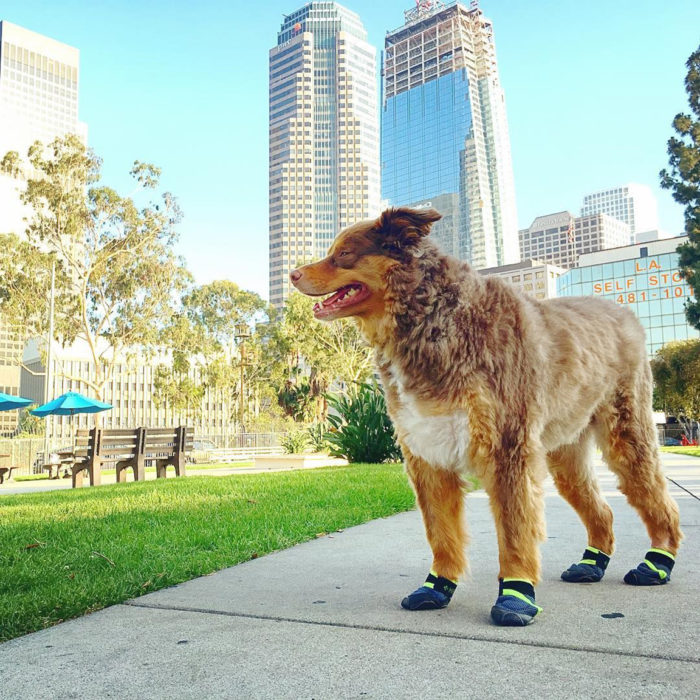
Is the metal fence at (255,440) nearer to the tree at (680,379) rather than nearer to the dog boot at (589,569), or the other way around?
the tree at (680,379)

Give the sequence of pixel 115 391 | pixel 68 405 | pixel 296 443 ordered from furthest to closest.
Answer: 1. pixel 115 391
2. pixel 68 405
3. pixel 296 443

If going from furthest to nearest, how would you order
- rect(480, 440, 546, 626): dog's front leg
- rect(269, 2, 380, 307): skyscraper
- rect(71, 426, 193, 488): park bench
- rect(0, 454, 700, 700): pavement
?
1. rect(269, 2, 380, 307): skyscraper
2. rect(71, 426, 193, 488): park bench
3. rect(480, 440, 546, 626): dog's front leg
4. rect(0, 454, 700, 700): pavement

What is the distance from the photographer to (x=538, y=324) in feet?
10.8

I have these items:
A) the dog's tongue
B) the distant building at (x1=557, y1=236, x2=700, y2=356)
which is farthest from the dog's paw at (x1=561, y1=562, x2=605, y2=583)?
the distant building at (x1=557, y1=236, x2=700, y2=356)

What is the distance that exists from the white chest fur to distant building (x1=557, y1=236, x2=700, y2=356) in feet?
267

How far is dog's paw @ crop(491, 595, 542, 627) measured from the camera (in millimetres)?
2730

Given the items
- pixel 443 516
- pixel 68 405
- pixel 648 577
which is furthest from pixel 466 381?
pixel 68 405

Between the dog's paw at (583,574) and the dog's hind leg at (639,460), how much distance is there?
33 centimetres

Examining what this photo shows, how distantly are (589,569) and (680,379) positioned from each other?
45129 mm

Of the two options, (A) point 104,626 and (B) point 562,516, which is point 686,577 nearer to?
(B) point 562,516

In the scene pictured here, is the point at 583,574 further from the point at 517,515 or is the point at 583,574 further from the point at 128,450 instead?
the point at 128,450

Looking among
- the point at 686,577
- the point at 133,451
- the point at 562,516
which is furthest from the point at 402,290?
the point at 133,451

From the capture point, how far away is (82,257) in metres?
35.8

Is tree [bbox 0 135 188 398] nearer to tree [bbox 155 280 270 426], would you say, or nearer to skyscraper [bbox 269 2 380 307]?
tree [bbox 155 280 270 426]
